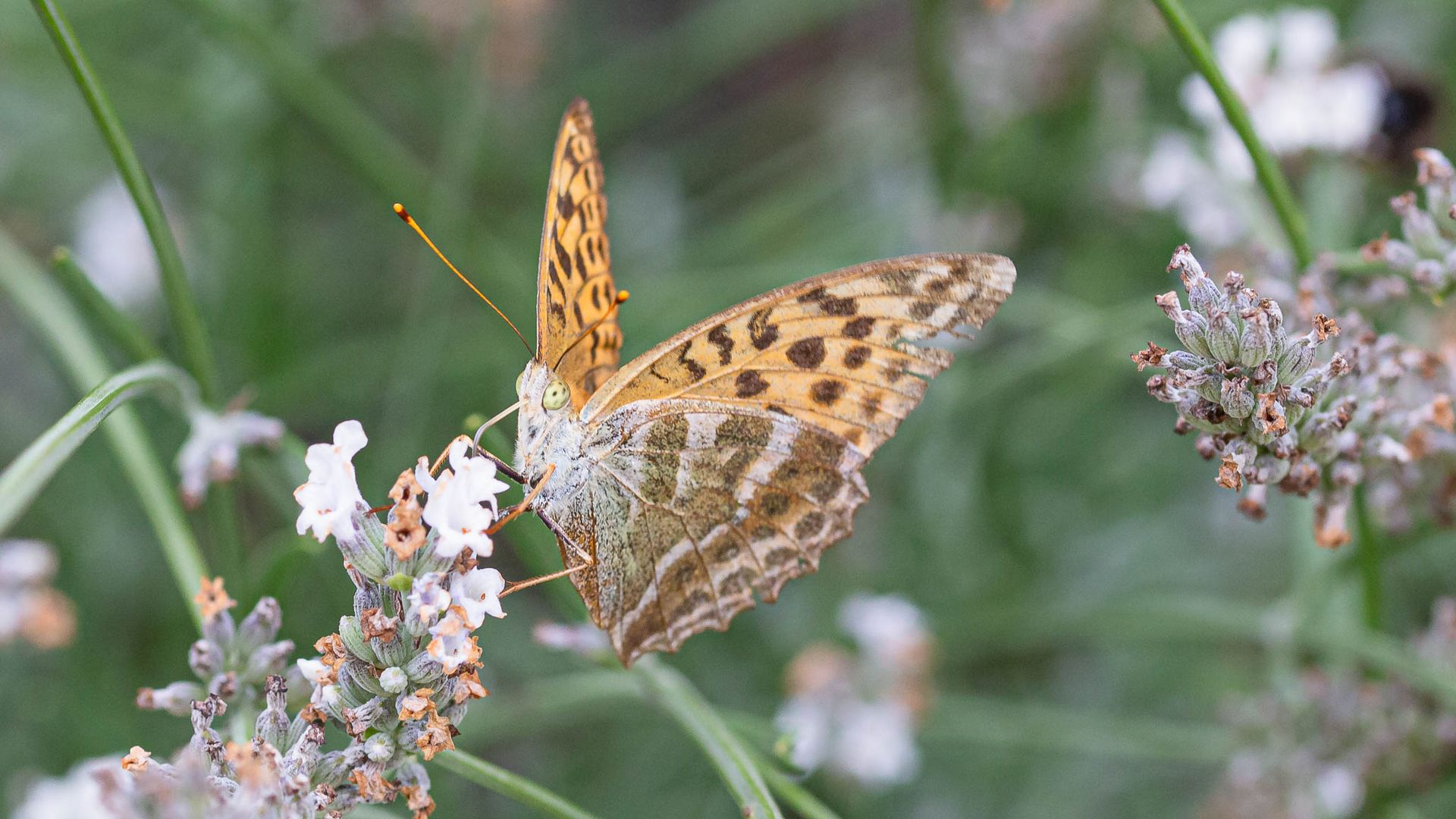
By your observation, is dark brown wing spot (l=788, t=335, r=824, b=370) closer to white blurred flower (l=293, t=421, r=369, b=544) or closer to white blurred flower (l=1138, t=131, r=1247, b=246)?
white blurred flower (l=293, t=421, r=369, b=544)

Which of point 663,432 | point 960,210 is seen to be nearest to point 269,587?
point 663,432

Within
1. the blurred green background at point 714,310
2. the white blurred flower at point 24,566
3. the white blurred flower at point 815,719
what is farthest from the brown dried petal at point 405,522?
the white blurred flower at point 815,719

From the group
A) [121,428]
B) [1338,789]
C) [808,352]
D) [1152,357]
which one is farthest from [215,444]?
[1338,789]

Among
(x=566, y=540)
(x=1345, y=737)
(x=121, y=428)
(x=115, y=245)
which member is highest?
(x=115, y=245)

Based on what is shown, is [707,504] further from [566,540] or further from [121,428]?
[121,428]

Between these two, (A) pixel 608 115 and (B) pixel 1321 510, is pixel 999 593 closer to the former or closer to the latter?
(B) pixel 1321 510
